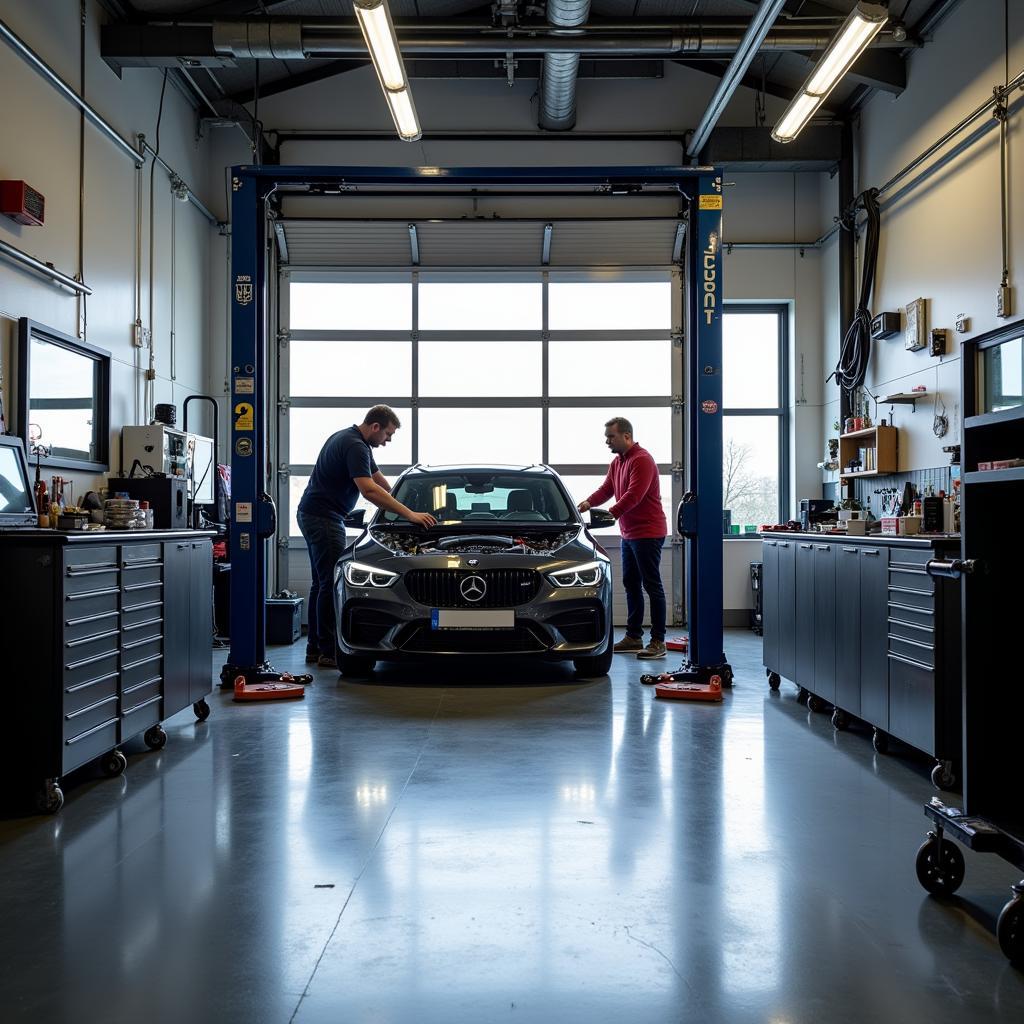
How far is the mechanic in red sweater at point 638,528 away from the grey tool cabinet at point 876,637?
1.35 meters

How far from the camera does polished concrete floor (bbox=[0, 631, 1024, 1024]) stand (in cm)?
176

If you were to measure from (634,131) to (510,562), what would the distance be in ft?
19.6

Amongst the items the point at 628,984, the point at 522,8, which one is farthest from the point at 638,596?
the point at 628,984

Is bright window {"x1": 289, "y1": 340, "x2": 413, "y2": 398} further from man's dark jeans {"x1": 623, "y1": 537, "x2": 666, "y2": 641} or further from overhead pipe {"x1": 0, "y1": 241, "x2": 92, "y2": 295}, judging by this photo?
man's dark jeans {"x1": 623, "y1": 537, "x2": 666, "y2": 641}

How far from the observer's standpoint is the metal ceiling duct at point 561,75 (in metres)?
6.70

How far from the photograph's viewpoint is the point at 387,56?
531cm

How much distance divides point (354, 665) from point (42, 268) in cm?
304

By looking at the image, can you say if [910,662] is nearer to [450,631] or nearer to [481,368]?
[450,631]

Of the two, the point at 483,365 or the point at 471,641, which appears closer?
the point at 471,641

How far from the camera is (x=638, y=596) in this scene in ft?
23.3

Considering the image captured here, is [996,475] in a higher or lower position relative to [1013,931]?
higher


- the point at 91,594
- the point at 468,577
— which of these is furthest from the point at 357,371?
the point at 91,594

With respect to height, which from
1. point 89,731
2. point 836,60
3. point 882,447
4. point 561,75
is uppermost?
point 561,75

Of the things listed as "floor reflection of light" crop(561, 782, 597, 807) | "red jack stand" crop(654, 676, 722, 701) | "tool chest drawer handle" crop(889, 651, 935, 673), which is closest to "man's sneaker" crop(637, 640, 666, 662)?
"red jack stand" crop(654, 676, 722, 701)
